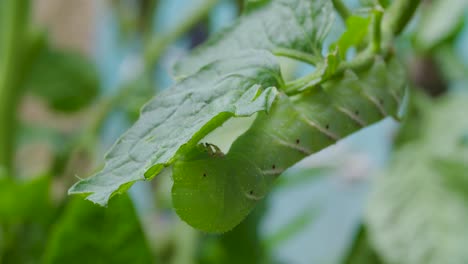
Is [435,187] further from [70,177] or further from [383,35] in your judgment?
[70,177]

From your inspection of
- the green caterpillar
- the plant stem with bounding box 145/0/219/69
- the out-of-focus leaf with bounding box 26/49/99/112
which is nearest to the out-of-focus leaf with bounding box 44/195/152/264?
the green caterpillar

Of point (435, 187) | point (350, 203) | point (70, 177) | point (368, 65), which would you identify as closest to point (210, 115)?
point (368, 65)

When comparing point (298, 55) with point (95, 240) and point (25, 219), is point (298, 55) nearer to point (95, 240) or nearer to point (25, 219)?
point (95, 240)

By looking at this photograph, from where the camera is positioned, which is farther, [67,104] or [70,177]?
[67,104]

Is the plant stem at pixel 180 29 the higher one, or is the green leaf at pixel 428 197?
the plant stem at pixel 180 29

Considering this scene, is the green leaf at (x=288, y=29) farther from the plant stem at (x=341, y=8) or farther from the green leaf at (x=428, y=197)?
the green leaf at (x=428, y=197)

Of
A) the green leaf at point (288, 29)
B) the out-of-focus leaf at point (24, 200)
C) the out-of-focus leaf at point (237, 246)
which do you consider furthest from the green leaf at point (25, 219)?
the green leaf at point (288, 29)
